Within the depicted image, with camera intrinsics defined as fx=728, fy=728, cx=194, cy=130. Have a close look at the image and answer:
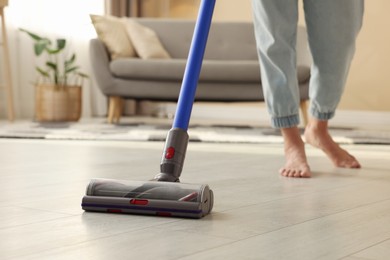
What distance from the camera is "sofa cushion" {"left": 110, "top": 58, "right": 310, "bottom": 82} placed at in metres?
4.39

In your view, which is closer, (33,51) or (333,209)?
(333,209)

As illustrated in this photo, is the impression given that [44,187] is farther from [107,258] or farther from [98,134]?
[98,134]

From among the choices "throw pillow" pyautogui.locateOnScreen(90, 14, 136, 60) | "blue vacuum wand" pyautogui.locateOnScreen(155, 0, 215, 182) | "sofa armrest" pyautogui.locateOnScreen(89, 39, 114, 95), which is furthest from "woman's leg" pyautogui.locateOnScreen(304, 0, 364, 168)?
"throw pillow" pyautogui.locateOnScreen(90, 14, 136, 60)

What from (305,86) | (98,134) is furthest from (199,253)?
(305,86)

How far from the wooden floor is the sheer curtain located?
3202 mm

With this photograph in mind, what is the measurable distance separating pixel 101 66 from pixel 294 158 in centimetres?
287

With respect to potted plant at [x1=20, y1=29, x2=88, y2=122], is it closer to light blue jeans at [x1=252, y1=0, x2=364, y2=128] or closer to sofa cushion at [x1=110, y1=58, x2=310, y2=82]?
sofa cushion at [x1=110, y1=58, x2=310, y2=82]

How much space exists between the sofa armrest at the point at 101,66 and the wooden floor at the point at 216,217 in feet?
7.91

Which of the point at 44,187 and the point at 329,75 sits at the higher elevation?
the point at 329,75

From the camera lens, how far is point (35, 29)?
5328mm

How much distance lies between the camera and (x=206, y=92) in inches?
177

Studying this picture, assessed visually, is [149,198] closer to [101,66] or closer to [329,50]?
[329,50]

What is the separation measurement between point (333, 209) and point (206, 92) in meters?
3.21

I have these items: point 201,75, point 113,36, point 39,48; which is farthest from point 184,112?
point 39,48
